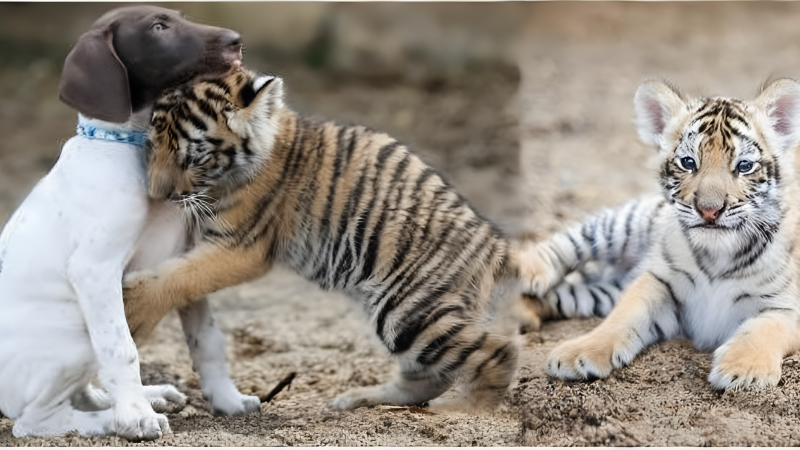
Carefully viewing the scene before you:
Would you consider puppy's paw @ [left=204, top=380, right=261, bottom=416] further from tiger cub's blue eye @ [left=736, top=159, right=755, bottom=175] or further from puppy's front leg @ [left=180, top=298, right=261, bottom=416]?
tiger cub's blue eye @ [left=736, top=159, right=755, bottom=175]

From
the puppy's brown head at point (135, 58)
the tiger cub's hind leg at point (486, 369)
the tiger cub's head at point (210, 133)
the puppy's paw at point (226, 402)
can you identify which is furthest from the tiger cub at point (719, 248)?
the puppy's brown head at point (135, 58)

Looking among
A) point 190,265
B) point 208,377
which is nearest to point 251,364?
point 208,377

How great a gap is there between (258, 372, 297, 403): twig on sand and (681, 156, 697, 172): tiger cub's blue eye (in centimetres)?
180

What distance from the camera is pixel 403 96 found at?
661 centimetres

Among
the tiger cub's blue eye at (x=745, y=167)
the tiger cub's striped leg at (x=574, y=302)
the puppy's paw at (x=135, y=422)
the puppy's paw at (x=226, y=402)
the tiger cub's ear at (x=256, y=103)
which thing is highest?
the tiger cub's blue eye at (x=745, y=167)

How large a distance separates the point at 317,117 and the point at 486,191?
2.23 meters

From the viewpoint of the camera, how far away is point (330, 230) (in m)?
2.62

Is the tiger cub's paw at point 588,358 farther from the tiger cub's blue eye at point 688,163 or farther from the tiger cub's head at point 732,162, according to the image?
the tiger cub's blue eye at point 688,163

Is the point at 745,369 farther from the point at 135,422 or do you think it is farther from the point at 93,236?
the point at 93,236

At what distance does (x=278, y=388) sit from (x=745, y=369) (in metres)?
1.81

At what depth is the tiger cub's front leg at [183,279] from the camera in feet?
7.91

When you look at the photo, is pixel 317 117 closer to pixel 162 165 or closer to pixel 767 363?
pixel 162 165

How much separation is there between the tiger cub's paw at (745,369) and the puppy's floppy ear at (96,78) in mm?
2007

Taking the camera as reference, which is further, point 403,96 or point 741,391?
point 403,96
